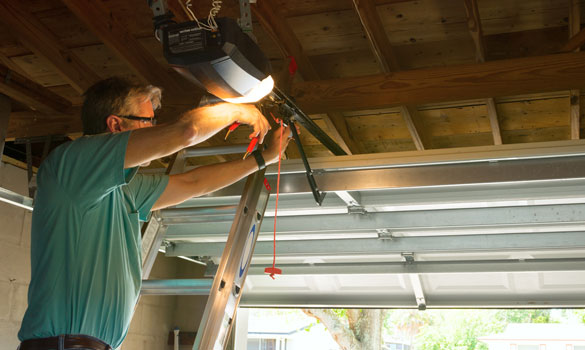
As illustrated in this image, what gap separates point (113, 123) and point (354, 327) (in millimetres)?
10396

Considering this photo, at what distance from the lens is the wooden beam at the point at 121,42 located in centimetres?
273

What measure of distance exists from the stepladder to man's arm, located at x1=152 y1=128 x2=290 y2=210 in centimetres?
14

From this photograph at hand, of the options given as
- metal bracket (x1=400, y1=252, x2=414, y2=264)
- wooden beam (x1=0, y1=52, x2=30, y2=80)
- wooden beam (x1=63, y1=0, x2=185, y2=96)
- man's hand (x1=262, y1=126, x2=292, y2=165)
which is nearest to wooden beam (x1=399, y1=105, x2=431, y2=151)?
metal bracket (x1=400, y1=252, x2=414, y2=264)

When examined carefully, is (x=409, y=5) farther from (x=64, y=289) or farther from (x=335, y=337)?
(x=335, y=337)

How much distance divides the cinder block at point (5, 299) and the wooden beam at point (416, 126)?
2.87 meters

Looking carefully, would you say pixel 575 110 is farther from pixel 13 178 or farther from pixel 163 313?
pixel 163 313

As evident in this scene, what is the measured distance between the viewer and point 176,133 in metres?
1.78

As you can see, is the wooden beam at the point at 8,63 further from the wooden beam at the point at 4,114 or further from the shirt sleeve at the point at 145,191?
the shirt sleeve at the point at 145,191

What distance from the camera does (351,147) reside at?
3.94 m

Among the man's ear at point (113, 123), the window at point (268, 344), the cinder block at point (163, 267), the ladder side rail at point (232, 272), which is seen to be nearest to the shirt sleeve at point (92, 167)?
the man's ear at point (113, 123)

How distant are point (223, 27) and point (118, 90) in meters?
0.50

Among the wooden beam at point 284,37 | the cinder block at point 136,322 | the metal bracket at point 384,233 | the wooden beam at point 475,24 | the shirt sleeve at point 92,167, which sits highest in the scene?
the wooden beam at point 284,37

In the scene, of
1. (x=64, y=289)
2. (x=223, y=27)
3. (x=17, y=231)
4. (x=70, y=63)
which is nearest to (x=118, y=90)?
(x=223, y=27)

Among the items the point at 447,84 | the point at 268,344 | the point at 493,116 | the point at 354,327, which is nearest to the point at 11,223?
the point at 447,84
